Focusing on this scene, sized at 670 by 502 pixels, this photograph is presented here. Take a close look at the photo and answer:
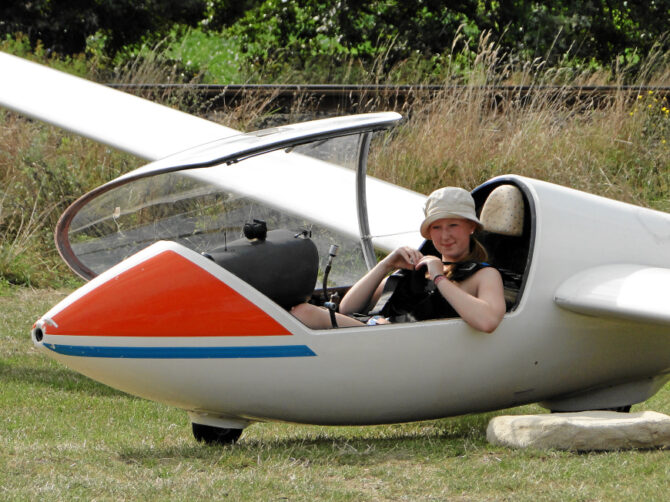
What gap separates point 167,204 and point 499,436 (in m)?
1.98

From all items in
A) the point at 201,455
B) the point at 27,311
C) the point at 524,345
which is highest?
the point at 524,345

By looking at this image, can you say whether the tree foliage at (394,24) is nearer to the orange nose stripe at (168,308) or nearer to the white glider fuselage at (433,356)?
the white glider fuselage at (433,356)

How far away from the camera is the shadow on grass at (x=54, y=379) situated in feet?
20.6

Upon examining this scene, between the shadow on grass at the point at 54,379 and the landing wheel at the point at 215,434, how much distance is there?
4.74 ft

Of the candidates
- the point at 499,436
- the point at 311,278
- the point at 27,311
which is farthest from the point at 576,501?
the point at 27,311

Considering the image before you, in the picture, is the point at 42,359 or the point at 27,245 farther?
the point at 27,245

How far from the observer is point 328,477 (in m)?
4.12

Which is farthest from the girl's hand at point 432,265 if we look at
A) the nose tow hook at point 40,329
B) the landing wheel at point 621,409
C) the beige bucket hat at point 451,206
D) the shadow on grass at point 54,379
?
the shadow on grass at point 54,379

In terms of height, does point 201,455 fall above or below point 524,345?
below

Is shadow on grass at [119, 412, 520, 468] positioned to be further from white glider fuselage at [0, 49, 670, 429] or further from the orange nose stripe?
the orange nose stripe

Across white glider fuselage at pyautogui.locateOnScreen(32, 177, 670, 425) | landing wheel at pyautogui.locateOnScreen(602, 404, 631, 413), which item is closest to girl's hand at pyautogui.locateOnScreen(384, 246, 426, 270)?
white glider fuselage at pyautogui.locateOnScreen(32, 177, 670, 425)

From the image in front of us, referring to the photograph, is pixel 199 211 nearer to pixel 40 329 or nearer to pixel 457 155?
pixel 40 329

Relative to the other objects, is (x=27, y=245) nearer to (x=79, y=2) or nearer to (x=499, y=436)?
(x=499, y=436)

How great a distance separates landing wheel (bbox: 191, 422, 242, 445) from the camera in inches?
189
